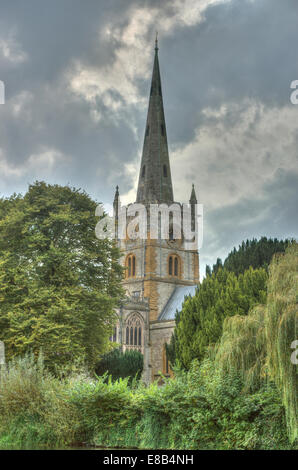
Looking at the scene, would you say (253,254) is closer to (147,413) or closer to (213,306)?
(213,306)

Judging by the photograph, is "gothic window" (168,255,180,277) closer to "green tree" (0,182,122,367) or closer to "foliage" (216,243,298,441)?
"green tree" (0,182,122,367)

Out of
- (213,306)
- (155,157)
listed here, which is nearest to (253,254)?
(213,306)

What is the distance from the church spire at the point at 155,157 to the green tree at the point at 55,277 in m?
28.1

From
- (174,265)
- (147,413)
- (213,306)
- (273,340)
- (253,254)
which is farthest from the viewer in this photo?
(174,265)

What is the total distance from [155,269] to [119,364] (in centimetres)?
1745

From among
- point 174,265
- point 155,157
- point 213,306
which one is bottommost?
point 213,306

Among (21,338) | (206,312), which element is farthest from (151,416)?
(206,312)

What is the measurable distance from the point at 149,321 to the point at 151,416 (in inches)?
1392

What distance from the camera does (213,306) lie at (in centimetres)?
2666

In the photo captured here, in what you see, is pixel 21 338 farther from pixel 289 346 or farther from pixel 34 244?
pixel 289 346

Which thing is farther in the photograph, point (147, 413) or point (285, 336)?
point (147, 413)

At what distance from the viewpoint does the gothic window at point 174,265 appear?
172 feet

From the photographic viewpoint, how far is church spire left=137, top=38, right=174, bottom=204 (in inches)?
2071

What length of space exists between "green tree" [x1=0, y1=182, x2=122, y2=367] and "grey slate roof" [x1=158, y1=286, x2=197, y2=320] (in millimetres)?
24661
